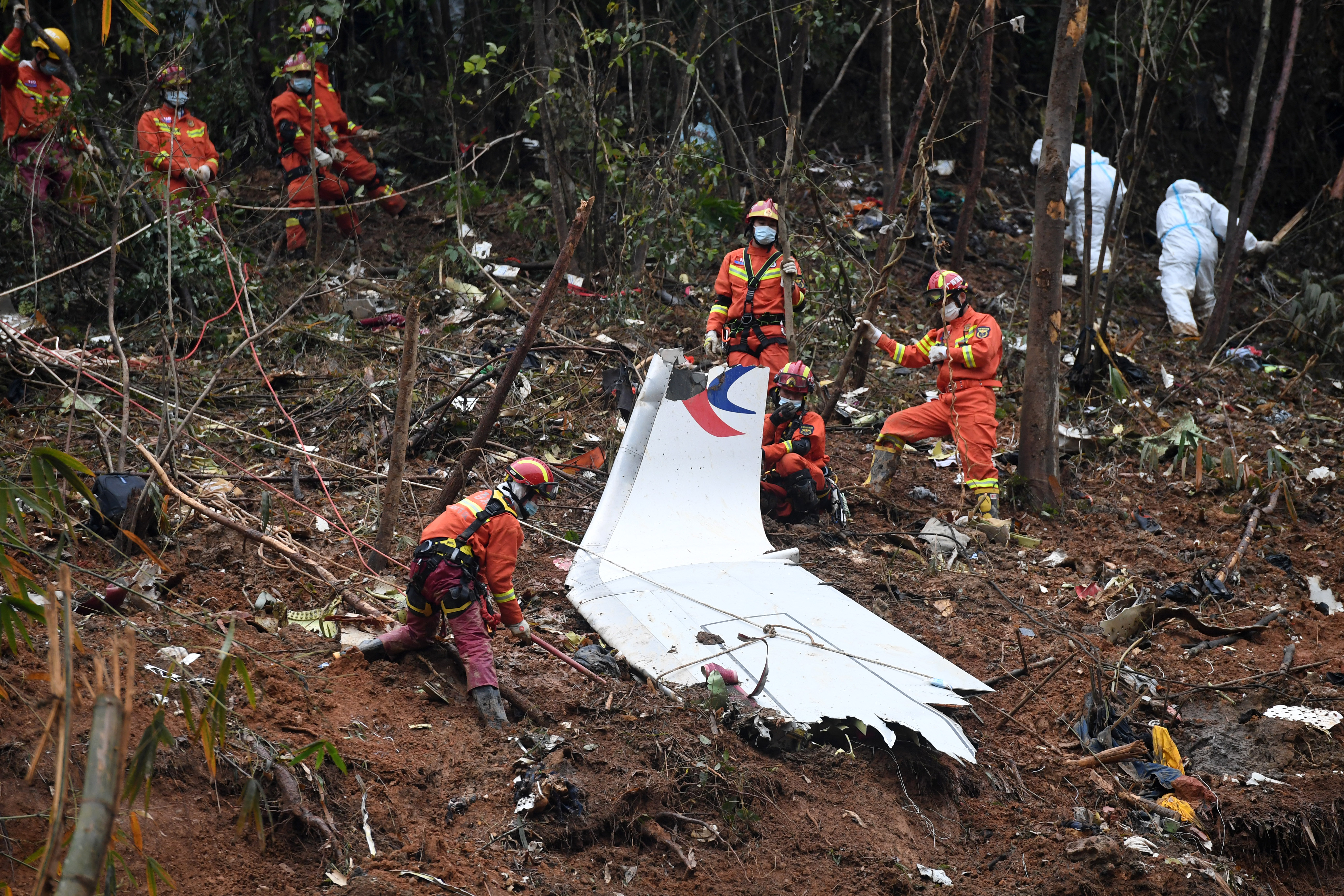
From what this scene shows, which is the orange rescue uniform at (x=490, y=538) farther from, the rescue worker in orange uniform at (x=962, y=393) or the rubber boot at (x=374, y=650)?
the rescue worker in orange uniform at (x=962, y=393)

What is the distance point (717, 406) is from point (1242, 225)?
5717 millimetres

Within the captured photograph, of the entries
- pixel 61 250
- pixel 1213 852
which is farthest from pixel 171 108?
pixel 1213 852

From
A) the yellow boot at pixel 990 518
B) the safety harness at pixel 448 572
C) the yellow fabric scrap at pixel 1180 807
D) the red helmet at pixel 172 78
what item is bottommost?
the yellow boot at pixel 990 518

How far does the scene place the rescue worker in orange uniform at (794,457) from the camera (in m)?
6.14

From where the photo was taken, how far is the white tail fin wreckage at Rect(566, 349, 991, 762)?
13.3 ft

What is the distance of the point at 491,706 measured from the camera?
377 cm

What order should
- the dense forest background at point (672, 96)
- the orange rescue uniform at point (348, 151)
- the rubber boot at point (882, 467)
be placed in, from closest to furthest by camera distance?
the rubber boot at point (882, 467) → the dense forest background at point (672, 96) → the orange rescue uniform at point (348, 151)

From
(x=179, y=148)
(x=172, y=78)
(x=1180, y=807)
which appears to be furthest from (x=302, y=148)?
(x=1180, y=807)

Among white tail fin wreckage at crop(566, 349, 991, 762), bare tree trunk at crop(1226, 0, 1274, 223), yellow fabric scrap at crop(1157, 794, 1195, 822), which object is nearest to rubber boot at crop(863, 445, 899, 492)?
white tail fin wreckage at crop(566, 349, 991, 762)

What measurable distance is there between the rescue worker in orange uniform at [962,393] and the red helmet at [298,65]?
5057 millimetres

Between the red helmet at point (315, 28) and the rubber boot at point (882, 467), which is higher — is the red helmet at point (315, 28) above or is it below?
above

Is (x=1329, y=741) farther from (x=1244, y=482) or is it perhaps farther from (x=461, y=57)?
(x=461, y=57)

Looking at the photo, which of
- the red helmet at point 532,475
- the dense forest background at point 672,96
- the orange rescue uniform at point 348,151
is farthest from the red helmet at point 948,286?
the orange rescue uniform at point 348,151

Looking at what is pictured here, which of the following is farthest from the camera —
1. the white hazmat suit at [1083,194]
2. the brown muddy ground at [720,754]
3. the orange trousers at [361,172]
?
the white hazmat suit at [1083,194]
